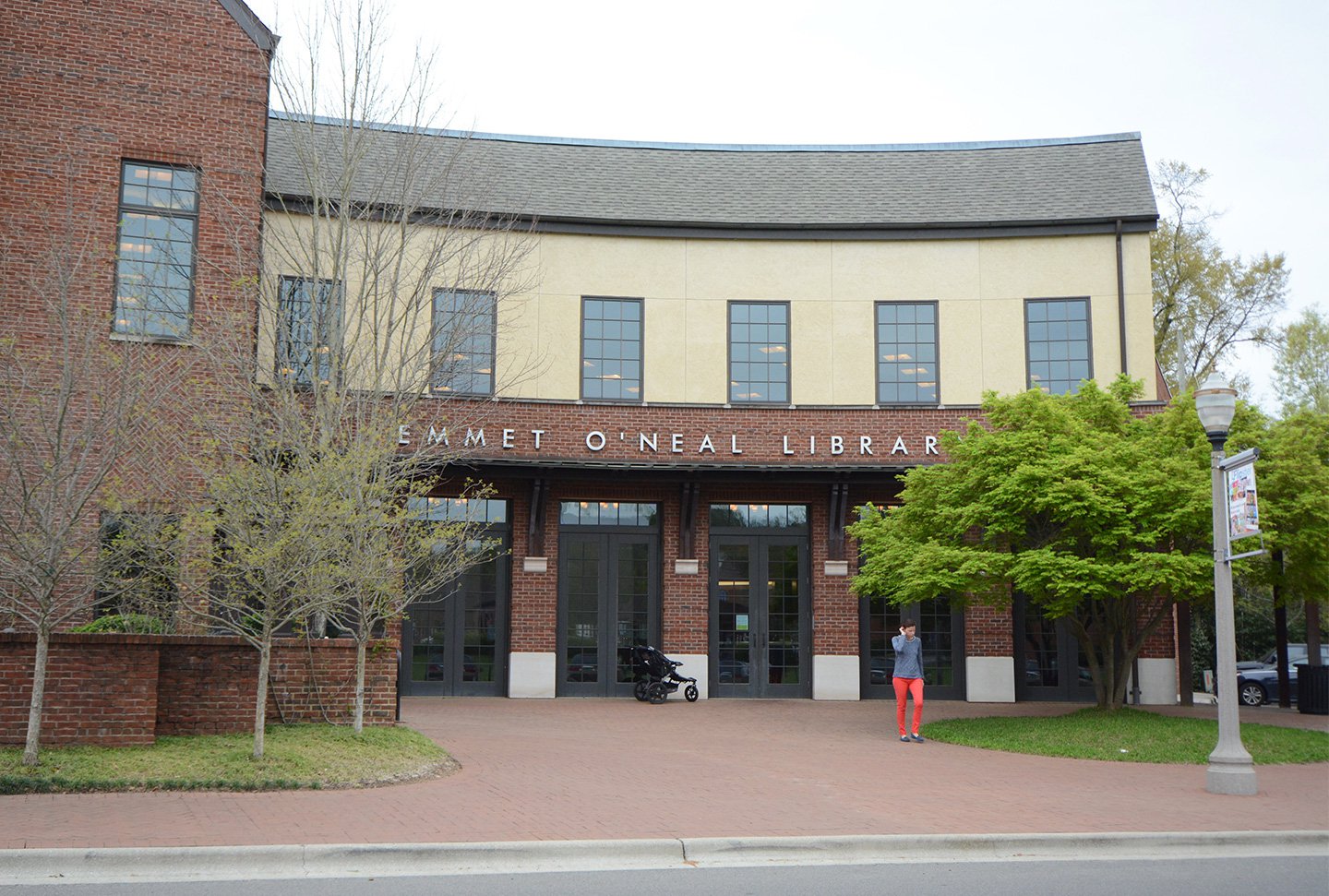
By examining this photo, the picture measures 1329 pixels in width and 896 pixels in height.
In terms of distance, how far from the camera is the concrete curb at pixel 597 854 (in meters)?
7.98

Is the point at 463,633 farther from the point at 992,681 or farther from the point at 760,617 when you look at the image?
the point at 992,681

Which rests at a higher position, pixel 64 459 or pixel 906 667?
pixel 64 459

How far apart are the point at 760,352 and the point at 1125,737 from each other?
10088 mm

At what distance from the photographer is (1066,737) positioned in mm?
15328

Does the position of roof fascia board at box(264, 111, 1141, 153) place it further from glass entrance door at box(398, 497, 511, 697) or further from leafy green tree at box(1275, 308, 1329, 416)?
leafy green tree at box(1275, 308, 1329, 416)

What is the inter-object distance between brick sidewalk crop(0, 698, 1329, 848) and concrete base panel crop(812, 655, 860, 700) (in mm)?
5200

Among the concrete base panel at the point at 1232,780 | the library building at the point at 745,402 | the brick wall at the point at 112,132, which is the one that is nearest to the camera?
the concrete base panel at the point at 1232,780

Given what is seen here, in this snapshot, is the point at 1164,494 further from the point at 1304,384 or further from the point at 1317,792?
the point at 1304,384

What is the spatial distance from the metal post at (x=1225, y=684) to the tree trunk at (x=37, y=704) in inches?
438

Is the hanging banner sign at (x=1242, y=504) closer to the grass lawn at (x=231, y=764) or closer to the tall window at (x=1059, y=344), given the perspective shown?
the grass lawn at (x=231, y=764)

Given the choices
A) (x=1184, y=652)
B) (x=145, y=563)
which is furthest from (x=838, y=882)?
(x=1184, y=652)

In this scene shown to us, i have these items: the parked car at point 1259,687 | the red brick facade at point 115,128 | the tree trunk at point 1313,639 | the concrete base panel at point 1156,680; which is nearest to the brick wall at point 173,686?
the red brick facade at point 115,128

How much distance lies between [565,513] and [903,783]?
A: 36.3ft

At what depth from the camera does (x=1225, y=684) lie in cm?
1177
